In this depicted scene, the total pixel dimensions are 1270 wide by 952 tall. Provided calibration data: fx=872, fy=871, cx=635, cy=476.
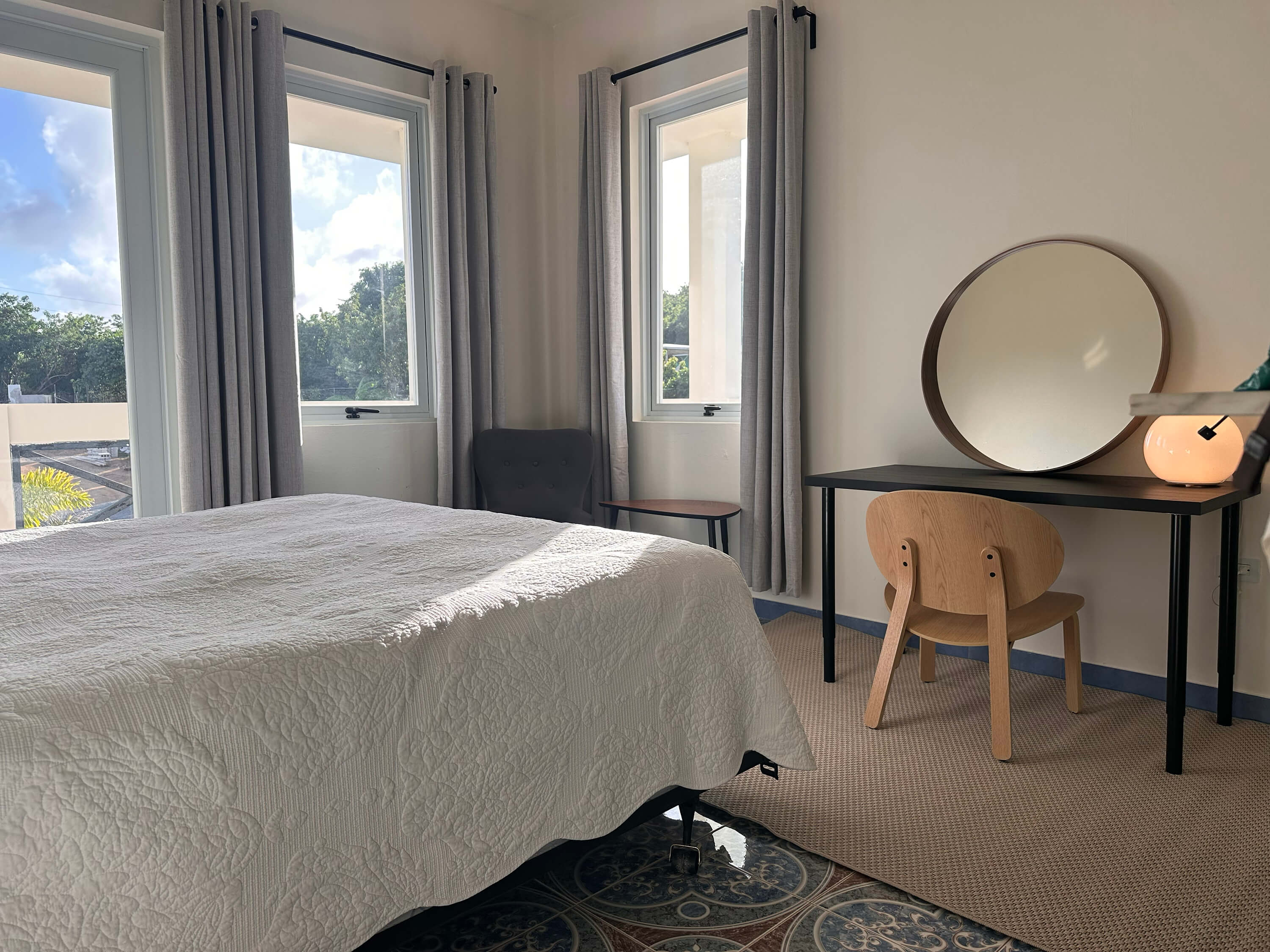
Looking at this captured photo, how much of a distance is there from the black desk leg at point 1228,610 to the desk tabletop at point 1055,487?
0.25 ft

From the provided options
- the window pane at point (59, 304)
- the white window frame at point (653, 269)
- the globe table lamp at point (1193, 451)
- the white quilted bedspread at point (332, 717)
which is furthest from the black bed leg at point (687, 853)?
the window pane at point (59, 304)

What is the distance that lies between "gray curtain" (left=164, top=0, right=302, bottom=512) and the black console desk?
2018 millimetres

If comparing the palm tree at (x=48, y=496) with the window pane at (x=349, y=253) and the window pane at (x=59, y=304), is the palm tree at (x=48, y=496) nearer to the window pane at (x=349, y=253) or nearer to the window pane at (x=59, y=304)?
the window pane at (x=59, y=304)

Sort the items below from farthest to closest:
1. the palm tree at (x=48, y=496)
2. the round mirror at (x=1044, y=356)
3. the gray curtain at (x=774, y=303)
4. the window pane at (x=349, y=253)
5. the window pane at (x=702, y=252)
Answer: the window pane at (x=702, y=252)
the window pane at (x=349, y=253)
the gray curtain at (x=774, y=303)
the palm tree at (x=48, y=496)
the round mirror at (x=1044, y=356)

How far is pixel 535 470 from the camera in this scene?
385cm

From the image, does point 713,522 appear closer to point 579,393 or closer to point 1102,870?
point 579,393

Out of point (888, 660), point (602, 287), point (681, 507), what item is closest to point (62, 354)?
point (602, 287)

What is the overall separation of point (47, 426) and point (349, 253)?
132cm

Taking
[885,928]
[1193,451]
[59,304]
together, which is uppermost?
[59,304]

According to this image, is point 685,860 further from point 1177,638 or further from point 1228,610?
Answer: point 1228,610

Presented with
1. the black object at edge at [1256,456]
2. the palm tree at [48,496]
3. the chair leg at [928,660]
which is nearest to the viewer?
the black object at edge at [1256,456]

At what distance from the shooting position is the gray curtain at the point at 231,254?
3.02 metres

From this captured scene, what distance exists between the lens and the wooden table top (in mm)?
3455

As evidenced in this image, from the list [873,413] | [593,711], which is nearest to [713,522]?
[873,413]
